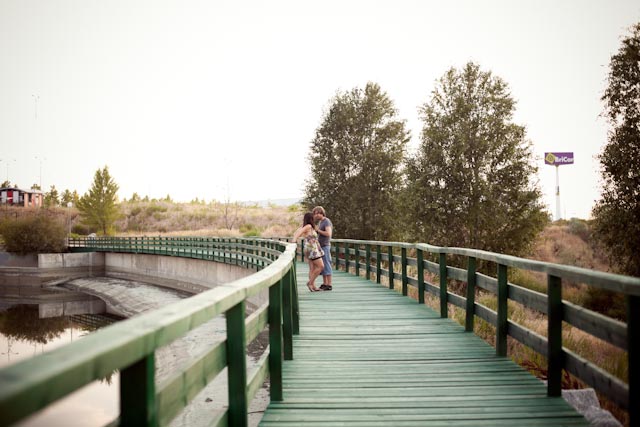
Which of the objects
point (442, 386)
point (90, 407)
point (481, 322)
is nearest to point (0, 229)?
point (90, 407)

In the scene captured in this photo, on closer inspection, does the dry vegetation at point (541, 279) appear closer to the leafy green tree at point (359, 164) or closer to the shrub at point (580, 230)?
the shrub at point (580, 230)

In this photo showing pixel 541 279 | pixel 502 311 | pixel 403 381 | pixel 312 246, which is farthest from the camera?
pixel 541 279

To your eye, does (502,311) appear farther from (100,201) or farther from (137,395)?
(100,201)

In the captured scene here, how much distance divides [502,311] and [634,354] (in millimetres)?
2822

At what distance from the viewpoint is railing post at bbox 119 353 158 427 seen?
5.89 feet

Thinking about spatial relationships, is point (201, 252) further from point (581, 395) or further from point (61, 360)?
point (61, 360)

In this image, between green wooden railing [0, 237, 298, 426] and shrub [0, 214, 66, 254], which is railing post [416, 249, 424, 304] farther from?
shrub [0, 214, 66, 254]

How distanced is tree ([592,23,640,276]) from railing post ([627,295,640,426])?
16407 millimetres

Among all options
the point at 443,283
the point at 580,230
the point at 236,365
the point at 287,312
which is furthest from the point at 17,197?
the point at 236,365

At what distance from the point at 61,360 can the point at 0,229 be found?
55403mm

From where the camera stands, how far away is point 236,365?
322cm

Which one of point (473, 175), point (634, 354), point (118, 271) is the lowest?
point (118, 271)

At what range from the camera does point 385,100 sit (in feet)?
102

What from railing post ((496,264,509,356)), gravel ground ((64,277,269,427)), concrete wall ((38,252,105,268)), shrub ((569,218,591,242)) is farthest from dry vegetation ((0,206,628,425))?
concrete wall ((38,252,105,268))
